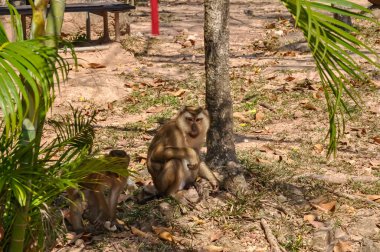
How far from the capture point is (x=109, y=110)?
29.3 feet

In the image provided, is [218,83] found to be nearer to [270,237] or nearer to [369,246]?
[270,237]

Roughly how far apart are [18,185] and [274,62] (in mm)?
8217

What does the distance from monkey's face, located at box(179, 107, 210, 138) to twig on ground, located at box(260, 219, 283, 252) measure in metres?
0.96

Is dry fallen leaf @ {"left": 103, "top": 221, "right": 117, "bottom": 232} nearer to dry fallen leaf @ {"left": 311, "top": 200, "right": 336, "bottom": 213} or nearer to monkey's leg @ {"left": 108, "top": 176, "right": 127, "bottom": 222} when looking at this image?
monkey's leg @ {"left": 108, "top": 176, "right": 127, "bottom": 222}

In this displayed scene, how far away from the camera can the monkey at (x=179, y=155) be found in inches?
224

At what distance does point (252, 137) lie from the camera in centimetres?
764

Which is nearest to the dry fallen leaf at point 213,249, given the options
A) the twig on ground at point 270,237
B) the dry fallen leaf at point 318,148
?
the twig on ground at point 270,237

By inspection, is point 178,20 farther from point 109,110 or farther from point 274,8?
point 109,110

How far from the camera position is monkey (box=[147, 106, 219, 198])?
5.68 metres

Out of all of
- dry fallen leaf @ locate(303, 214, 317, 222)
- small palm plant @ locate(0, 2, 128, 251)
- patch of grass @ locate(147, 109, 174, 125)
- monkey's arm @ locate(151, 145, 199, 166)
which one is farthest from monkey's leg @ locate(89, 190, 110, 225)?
patch of grass @ locate(147, 109, 174, 125)

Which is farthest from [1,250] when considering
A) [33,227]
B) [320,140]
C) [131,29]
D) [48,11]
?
[131,29]

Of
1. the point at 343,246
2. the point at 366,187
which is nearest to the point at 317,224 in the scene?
the point at 343,246

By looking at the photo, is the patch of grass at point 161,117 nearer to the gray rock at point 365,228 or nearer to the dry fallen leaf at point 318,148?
the dry fallen leaf at point 318,148

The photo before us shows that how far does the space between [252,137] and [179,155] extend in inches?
79.1
